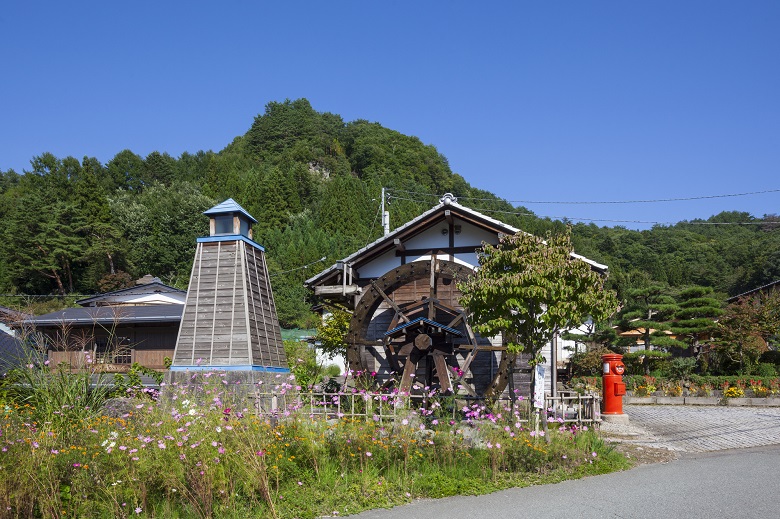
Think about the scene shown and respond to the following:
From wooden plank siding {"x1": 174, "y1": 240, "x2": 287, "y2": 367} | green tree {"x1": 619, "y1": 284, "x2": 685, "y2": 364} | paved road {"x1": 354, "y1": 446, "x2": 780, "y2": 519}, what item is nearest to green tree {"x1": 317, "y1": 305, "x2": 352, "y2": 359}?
wooden plank siding {"x1": 174, "y1": 240, "x2": 287, "y2": 367}

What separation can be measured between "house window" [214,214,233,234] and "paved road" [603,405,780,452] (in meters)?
9.53

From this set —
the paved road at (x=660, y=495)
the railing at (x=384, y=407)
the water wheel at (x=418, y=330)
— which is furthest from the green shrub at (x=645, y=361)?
the paved road at (x=660, y=495)

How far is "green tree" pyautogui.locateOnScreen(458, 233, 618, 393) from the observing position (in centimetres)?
988

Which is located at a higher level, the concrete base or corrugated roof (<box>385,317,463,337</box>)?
corrugated roof (<box>385,317,463,337</box>)

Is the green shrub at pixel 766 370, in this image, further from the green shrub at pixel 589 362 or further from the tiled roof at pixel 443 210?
the tiled roof at pixel 443 210

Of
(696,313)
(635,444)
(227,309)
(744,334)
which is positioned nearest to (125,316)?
(227,309)

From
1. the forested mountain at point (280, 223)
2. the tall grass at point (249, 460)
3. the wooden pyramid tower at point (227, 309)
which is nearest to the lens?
the tall grass at point (249, 460)

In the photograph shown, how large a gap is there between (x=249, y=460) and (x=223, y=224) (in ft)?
32.4

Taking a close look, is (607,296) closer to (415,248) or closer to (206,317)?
(415,248)

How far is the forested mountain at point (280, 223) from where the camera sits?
49156 millimetres

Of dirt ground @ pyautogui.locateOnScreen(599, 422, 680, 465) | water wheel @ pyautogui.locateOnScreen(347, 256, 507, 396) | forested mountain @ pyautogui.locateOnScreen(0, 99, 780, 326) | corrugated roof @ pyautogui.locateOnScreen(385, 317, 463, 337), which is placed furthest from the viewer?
forested mountain @ pyautogui.locateOnScreen(0, 99, 780, 326)

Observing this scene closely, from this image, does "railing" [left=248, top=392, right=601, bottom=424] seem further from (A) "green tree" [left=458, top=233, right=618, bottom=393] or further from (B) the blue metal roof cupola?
(B) the blue metal roof cupola

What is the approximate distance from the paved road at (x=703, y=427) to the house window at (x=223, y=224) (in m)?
9.53

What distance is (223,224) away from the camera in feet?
52.5
